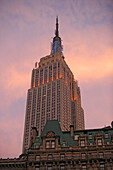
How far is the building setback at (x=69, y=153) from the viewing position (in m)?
60.8

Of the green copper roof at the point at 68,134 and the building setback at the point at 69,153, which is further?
the green copper roof at the point at 68,134

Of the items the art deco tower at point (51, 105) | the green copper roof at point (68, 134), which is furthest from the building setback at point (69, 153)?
the art deco tower at point (51, 105)

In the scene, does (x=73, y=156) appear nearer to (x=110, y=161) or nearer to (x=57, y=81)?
(x=110, y=161)

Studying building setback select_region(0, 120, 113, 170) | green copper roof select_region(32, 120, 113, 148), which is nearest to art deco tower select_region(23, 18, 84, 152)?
green copper roof select_region(32, 120, 113, 148)

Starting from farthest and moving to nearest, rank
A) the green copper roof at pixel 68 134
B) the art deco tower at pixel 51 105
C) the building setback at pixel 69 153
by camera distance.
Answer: the art deco tower at pixel 51 105 → the green copper roof at pixel 68 134 → the building setback at pixel 69 153

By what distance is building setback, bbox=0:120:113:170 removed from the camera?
60.8m

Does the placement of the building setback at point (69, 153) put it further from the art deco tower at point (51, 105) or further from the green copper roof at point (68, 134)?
the art deco tower at point (51, 105)

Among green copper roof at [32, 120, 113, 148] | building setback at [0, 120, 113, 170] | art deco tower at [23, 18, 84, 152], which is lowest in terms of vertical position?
building setback at [0, 120, 113, 170]

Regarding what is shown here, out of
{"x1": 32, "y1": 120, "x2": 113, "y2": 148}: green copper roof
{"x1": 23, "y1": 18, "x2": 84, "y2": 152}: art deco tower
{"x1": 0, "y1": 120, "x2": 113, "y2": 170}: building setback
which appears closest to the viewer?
{"x1": 0, "y1": 120, "x2": 113, "y2": 170}: building setback

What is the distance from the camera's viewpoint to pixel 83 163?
6106cm

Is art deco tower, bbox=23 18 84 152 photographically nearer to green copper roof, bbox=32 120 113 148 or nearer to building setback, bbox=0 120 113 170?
green copper roof, bbox=32 120 113 148

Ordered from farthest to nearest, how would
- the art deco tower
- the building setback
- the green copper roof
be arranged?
1. the art deco tower
2. the green copper roof
3. the building setback

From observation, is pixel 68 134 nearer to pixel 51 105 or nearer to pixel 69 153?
pixel 69 153

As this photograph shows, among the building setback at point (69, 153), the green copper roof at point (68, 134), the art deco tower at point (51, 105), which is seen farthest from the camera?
the art deco tower at point (51, 105)
